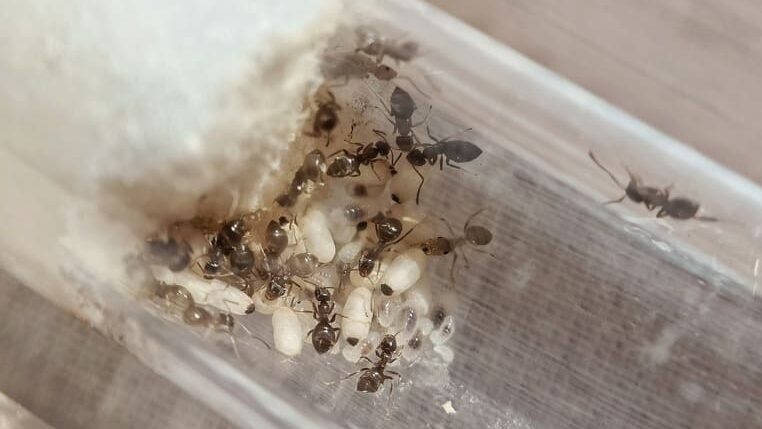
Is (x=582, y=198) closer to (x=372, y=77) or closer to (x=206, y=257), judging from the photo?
(x=372, y=77)

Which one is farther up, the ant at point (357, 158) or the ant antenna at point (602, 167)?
the ant antenna at point (602, 167)

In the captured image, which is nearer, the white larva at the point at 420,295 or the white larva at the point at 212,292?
the white larva at the point at 212,292

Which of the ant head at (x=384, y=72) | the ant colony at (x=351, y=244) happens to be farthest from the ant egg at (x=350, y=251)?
the ant head at (x=384, y=72)

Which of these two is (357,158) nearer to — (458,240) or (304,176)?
(304,176)

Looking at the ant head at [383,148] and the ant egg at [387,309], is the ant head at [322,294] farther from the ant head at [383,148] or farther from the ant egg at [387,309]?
the ant head at [383,148]

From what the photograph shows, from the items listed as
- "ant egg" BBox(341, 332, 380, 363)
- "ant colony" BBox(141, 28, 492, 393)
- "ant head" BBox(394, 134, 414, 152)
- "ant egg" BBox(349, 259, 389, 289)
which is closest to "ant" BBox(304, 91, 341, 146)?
"ant colony" BBox(141, 28, 492, 393)

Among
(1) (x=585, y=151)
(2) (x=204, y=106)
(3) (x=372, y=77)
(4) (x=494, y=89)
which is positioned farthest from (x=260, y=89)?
(1) (x=585, y=151)

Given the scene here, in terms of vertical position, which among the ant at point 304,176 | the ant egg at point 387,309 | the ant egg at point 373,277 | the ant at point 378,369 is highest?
the ant at point 304,176
